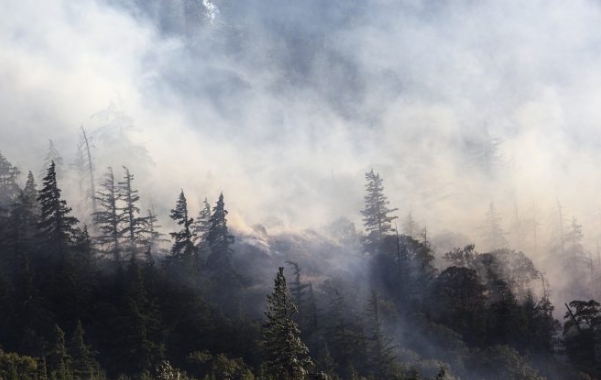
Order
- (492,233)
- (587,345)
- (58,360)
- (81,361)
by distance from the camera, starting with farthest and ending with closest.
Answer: (492,233) → (587,345) → (81,361) → (58,360)

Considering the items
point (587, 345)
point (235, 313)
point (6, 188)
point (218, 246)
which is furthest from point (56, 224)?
point (587, 345)

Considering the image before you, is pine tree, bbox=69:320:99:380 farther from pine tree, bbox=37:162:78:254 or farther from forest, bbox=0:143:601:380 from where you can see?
pine tree, bbox=37:162:78:254

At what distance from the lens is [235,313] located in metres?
78.8

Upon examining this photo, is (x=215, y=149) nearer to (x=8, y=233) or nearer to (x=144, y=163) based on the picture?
(x=144, y=163)

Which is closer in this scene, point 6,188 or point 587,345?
point 587,345

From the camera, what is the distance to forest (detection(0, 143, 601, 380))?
6694 cm

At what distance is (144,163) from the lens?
12588 cm

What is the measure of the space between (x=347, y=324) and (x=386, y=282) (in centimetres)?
1991

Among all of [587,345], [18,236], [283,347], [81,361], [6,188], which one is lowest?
[587,345]

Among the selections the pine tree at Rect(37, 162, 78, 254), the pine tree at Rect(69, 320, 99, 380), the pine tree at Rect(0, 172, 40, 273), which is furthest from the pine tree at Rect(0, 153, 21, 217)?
the pine tree at Rect(69, 320, 99, 380)

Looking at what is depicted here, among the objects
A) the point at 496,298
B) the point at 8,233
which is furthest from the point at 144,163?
the point at 496,298

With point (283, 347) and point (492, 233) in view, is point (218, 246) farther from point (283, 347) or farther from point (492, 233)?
point (492, 233)

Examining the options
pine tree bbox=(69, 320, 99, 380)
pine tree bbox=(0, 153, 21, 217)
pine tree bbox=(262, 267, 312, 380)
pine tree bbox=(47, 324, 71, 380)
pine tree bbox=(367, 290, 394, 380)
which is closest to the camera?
pine tree bbox=(262, 267, 312, 380)

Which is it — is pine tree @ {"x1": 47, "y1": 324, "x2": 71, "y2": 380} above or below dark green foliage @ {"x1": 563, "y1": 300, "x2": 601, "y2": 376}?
above
